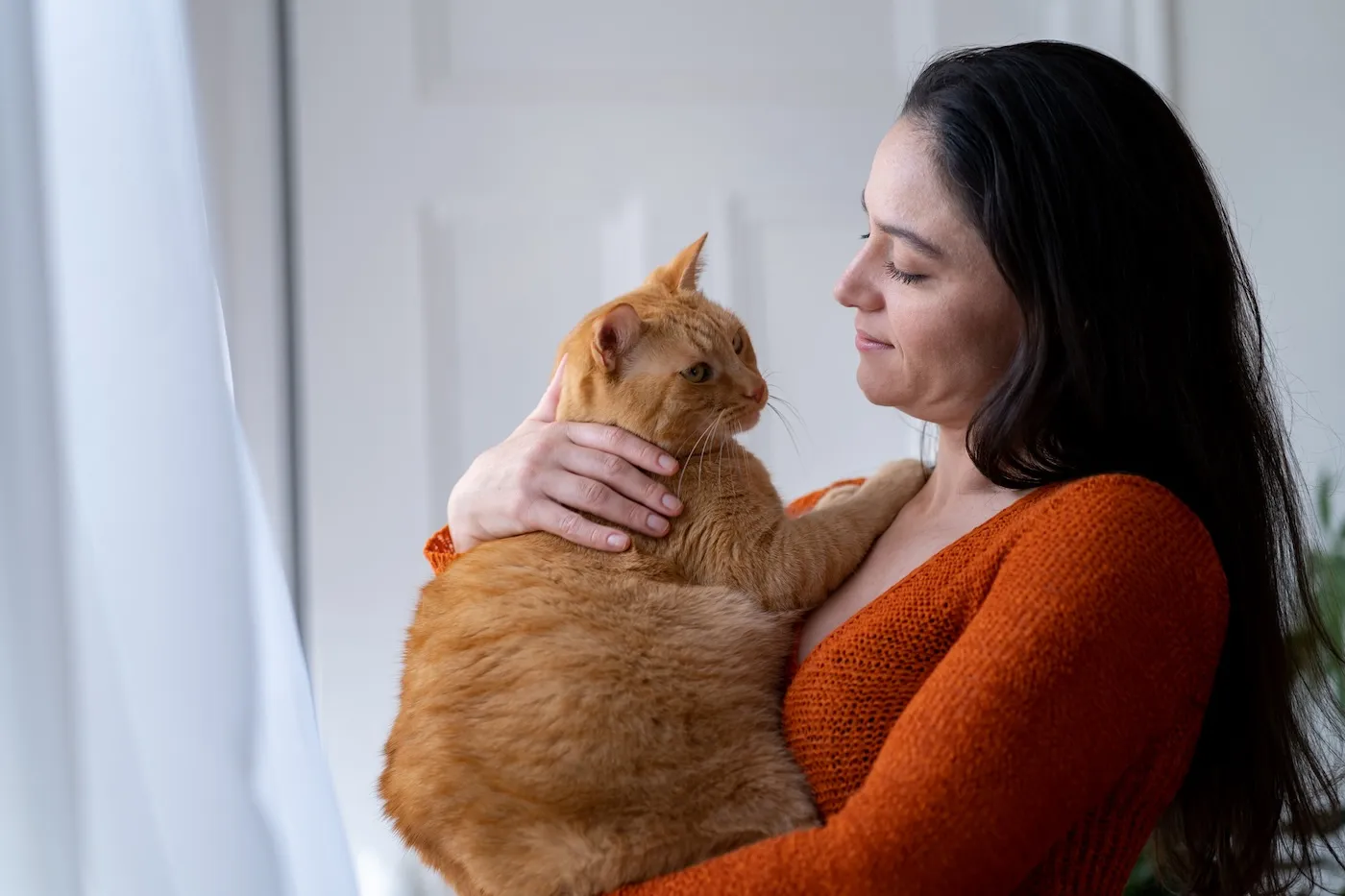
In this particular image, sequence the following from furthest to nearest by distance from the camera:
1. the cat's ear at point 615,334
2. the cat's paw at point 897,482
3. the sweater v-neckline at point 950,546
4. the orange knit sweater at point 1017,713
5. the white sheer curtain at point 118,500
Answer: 1. the cat's paw at point 897,482
2. the cat's ear at point 615,334
3. the sweater v-neckline at point 950,546
4. the orange knit sweater at point 1017,713
5. the white sheer curtain at point 118,500

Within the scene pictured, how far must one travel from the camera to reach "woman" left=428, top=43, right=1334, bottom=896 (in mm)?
806

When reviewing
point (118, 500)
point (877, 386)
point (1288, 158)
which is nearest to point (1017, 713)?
point (877, 386)

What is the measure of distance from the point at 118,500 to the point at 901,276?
2.56 feet

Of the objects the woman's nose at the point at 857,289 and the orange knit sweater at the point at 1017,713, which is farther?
the woman's nose at the point at 857,289

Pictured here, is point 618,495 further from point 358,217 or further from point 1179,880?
point 358,217

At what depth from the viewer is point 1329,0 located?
1.99 metres

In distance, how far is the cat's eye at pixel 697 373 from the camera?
1178mm

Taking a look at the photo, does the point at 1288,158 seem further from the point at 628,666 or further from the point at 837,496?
the point at 628,666

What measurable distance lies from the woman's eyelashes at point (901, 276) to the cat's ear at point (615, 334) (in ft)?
0.93

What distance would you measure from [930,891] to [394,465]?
1.47m

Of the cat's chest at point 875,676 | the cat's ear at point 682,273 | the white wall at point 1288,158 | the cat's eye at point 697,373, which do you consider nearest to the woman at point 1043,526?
the cat's chest at point 875,676

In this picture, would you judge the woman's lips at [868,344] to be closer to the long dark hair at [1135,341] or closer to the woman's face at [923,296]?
the woman's face at [923,296]

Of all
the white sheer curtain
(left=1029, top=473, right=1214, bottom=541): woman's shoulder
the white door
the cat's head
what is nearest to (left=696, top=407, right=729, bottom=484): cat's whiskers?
the cat's head

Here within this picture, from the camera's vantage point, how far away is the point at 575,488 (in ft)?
3.63
